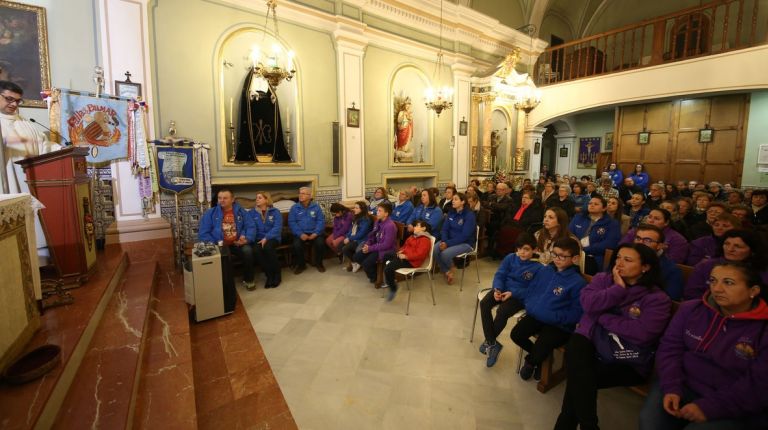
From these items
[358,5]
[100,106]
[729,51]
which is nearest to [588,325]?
[100,106]

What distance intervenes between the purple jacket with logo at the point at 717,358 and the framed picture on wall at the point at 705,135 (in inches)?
372

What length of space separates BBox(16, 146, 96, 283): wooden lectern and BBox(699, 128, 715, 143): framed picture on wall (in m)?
11.8

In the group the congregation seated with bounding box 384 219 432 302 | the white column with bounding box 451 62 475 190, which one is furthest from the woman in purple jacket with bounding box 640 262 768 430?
the white column with bounding box 451 62 475 190

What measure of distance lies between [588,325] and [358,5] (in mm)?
6364

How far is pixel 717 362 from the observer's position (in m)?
1.63

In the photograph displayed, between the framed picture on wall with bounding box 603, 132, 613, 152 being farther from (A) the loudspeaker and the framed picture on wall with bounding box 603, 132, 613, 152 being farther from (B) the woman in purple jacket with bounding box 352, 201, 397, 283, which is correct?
(B) the woman in purple jacket with bounding box 352, 201, 397, 283

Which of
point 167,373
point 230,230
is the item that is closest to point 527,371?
point 167,373

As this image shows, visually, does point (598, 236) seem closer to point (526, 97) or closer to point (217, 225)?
point (217, 225)

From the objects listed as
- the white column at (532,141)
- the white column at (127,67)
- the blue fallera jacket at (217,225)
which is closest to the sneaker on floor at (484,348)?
the blue fallera jacket at (217,225)

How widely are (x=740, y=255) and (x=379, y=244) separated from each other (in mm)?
3189

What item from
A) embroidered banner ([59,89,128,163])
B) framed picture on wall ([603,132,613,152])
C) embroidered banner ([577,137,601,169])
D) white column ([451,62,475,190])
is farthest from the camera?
embroidered banner ([577,137,601,169])

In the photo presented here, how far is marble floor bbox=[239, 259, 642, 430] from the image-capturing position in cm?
219

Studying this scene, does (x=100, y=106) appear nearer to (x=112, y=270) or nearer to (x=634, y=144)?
(x=112, y=270)

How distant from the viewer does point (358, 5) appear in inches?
247
